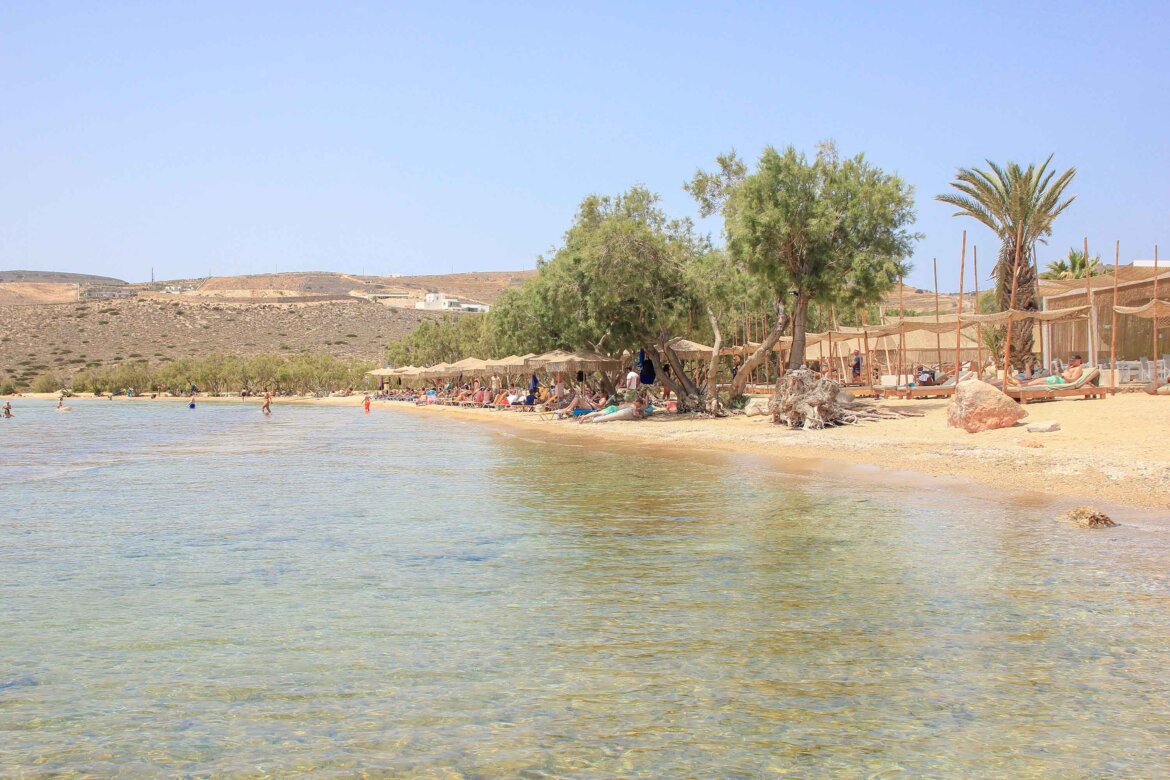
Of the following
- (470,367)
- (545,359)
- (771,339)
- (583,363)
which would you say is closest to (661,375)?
(583,363)

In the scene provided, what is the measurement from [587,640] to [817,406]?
675 inches

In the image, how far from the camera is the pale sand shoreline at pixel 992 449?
508 inches

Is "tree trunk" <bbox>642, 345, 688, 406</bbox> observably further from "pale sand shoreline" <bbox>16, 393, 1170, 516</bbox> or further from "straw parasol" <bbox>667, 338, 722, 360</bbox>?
"pale sand shoreline" <bbox>16, 393, 1170, 516</bbox>

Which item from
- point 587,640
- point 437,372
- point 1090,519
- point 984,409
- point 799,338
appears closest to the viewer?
point 587,640

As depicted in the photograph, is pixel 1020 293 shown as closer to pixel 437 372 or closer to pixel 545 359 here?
pixel 545 359

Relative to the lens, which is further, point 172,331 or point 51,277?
point 51,277

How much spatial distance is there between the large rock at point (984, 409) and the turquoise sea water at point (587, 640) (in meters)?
6.40

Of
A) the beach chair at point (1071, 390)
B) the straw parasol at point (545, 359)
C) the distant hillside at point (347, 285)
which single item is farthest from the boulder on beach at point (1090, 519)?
the distant hillside at point (347, 285)

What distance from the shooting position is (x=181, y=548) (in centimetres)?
1013

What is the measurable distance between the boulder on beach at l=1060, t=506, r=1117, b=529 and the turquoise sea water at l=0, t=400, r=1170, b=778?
24 centimetres

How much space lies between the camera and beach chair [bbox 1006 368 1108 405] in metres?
21.9

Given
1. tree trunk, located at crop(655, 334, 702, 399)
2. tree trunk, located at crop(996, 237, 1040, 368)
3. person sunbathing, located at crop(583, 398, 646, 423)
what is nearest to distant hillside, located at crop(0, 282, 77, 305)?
person sunbathing, located at crop(583, 398, 646, 423)

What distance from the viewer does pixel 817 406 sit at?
2261 cm

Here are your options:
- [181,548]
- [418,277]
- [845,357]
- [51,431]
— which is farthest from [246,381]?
[418,277]
